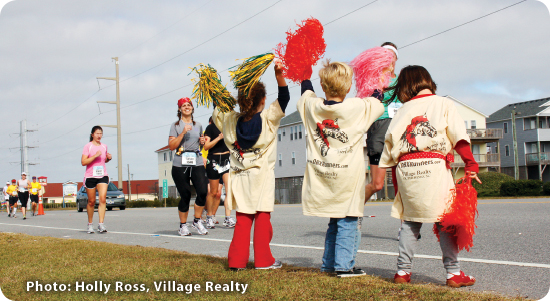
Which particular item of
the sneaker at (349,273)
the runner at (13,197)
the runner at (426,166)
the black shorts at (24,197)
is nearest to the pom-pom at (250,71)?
the runner at (426,166)

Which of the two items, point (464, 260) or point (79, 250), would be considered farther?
point (79, 250)

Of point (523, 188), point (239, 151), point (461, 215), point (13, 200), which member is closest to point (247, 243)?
point (239, 151)

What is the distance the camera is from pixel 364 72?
4293 mm

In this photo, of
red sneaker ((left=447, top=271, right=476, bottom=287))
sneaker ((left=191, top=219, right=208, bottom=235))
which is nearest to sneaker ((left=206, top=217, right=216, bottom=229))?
sneaker ((left=191, top=219, right=208, bottom=235))

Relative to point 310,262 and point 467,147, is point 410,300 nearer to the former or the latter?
point 467,147

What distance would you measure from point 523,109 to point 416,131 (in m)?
65.3

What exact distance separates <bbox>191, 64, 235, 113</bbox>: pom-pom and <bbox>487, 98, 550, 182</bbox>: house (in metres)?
58.5

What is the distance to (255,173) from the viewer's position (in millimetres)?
4375

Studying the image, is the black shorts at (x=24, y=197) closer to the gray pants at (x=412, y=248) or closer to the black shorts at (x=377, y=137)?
the black shorts at (x=377, y=137)

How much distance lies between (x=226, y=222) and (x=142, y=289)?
5699 millimetres

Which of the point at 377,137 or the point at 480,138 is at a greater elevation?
the point at 480,138

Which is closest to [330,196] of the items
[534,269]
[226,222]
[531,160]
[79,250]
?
[534,269]

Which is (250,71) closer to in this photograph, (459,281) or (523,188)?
(459,281)

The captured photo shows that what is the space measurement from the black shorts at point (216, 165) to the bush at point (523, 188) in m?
25.4
